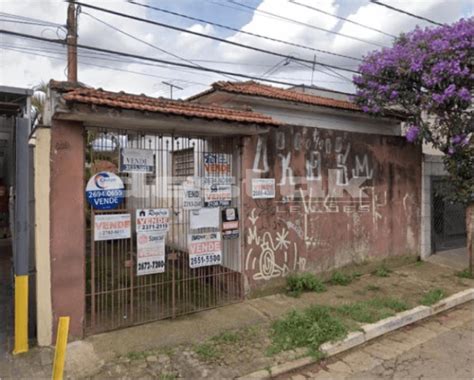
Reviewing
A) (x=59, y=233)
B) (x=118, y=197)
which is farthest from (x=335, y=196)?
(x=59, y=233)

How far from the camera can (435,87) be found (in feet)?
23.5

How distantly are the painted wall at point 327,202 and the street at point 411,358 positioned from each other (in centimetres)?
200

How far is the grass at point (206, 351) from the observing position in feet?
13.1

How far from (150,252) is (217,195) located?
4.42 ft

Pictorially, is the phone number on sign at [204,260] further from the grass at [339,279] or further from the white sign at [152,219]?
the grass at [339,279]

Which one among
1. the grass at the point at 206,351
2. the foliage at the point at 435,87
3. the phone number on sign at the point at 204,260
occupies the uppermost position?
the foliage at the point at 435,87

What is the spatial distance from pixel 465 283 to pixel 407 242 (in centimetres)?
152

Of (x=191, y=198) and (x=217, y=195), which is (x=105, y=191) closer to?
(x=191, y=198)

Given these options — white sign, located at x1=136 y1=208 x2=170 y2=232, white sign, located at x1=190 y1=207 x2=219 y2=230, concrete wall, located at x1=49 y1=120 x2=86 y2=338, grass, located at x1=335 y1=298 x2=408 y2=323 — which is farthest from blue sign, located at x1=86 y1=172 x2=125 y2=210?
grass, located at x1=335 y1=298 x2=408 y2=323

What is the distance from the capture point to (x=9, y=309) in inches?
208

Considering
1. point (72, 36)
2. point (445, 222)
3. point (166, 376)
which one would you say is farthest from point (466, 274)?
point (72, 36)

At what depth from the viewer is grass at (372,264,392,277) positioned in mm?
7406

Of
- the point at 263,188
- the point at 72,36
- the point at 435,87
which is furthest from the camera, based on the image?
the point at 72,36

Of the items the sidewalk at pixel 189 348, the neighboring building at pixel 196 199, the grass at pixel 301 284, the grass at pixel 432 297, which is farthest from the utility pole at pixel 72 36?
the grass at pixel 432 297
